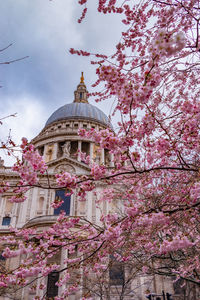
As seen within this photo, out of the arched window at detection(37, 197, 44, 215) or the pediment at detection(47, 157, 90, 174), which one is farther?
the pediment at detection(47, 157, 90, 174)

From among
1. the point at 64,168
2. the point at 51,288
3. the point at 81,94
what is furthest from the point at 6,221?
the point at 81,94

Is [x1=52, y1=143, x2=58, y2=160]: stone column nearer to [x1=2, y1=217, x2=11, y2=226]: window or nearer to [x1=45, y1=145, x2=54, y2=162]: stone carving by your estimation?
[x1=45, y1=145, x2=54, y2=162]: stone carving

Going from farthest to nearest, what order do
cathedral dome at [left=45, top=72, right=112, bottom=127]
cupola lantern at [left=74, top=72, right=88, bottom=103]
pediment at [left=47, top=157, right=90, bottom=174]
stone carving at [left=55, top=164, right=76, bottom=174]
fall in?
cupola lantern at [left=74, top=72, right=88, bottom=103], cathedral dome at [left=45, top=72, right=112, bottom=127], stone carving at [left=55, top=164, right=76, bottom=174], pediment at [left=47, top=157, right=90, bottom=174]

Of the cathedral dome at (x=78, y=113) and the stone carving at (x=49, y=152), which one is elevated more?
the cathedral dome at (x=78, y=113)

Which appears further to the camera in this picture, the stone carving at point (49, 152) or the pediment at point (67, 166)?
the stone carving at point (49, 152)

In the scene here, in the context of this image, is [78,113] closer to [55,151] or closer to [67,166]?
[55,151]

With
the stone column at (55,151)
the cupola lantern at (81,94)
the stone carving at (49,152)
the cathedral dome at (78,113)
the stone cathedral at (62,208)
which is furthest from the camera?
the cupola lantern at (81,94)

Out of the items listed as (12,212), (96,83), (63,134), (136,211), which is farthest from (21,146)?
(63,134)

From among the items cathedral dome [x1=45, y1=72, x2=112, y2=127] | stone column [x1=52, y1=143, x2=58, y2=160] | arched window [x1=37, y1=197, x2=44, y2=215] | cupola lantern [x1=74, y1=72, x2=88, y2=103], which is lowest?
arched window [x1=37, y1=197, x2=44, y2=215]

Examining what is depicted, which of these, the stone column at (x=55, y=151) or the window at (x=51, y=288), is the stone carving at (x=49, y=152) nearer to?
the stone column at (x=55, y=151)

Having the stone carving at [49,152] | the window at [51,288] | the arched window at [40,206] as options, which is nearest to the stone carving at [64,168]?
the arched window at [40,206]

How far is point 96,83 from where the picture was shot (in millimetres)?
9695

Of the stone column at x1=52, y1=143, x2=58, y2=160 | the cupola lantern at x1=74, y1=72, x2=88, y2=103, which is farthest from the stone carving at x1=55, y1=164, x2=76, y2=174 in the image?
the cupola lantern at x1=74, y1=72, x2=88, y2=103

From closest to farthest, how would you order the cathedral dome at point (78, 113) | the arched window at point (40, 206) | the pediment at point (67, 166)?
the arched window at point (40, 206)
the pediment at point (67, 166)
the cathedral dome at point (78, 113)
